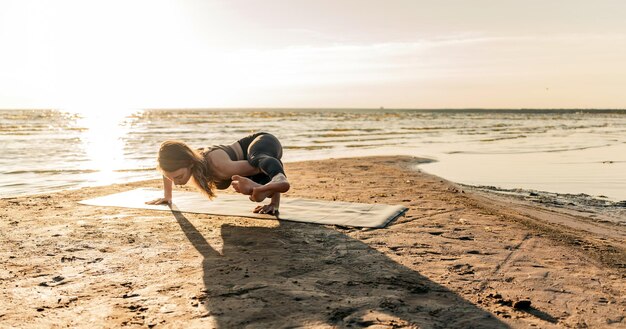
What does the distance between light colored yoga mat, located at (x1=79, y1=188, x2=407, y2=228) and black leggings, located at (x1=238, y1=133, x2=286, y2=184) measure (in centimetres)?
68

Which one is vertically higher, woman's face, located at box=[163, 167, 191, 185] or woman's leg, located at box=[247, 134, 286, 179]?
woman's leg, located at box=[247, 134, 286, 179]

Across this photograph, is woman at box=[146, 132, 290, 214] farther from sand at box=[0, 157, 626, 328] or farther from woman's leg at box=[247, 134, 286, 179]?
sand at box=[0, 157, 626, 328]

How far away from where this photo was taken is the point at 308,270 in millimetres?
3828

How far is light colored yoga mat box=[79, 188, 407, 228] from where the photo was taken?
223 inches

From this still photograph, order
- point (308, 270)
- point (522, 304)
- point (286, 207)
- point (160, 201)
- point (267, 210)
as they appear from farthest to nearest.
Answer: point (160, 201) → point (286, 207) → point (267, 210) → point (308, 270) → point (522, 304)

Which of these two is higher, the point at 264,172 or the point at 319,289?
the point at 264,172

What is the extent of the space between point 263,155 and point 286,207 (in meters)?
1.13

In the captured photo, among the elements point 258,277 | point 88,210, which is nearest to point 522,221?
→ point 258,277

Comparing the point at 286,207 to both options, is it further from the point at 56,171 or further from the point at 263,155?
the point at 56,171

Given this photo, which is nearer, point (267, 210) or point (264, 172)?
point (264, 172)

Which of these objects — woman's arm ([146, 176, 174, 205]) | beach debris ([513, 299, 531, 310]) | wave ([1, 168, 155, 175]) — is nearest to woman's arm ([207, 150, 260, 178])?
woman's arm ([146, 176, 174, 205])

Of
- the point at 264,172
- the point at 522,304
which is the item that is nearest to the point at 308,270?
the point at 522,304

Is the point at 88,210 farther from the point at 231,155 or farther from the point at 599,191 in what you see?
the point at 599,191

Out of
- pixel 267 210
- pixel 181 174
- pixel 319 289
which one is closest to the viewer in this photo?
pixel 319 289
